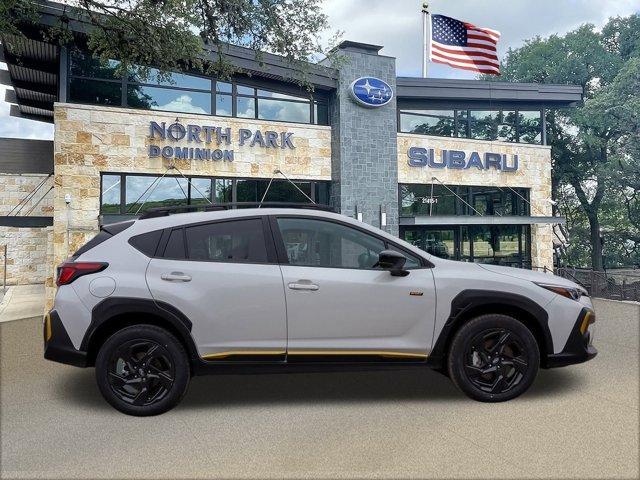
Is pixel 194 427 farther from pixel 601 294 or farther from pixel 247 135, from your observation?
pixel 601 294

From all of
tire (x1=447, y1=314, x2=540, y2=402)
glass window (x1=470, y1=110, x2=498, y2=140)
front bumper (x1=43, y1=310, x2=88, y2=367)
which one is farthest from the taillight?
glass window (x1=470, y1=110, x2=498, y2=140)

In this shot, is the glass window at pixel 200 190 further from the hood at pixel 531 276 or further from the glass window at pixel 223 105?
the hood at pixel 531 276

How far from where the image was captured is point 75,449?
3818 millimetres

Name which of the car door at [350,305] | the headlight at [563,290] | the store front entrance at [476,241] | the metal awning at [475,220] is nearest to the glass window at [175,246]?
the car door at [350,305]

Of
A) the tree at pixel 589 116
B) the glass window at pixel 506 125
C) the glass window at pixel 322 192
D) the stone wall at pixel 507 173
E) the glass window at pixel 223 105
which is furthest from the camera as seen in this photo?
the tree at pixel 589 116

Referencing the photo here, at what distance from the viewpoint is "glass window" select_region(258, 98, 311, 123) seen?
15680 millimetres

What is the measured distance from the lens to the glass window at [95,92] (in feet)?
42.9

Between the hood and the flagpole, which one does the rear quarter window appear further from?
the flagpole

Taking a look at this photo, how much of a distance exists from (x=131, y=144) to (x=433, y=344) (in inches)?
436

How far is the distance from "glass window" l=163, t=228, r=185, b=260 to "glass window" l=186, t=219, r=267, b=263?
61 mm

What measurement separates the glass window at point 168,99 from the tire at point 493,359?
38.4 ft

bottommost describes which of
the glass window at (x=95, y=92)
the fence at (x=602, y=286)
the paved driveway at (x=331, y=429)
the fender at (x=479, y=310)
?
the paved driveway at (x=331, y=429)

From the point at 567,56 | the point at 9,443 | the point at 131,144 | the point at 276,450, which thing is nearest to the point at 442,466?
the point at 276,450

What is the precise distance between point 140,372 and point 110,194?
10.0 metres
